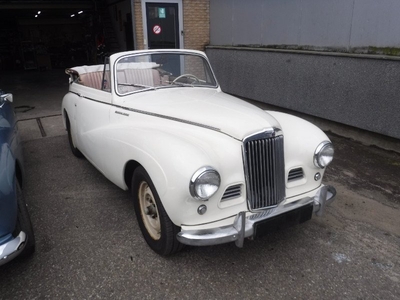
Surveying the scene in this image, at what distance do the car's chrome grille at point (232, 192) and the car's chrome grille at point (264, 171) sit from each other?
2.8 inches

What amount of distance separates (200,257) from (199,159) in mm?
960

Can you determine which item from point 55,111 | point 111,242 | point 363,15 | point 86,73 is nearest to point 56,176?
point 86,73

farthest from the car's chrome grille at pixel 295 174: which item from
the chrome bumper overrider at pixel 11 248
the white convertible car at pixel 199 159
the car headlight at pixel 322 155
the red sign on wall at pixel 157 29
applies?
the red sign on wall at pixel 157 29

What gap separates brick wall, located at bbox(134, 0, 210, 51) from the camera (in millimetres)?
9633

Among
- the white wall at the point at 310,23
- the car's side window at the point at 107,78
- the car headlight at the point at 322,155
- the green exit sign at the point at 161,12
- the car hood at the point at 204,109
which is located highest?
the green exit sign at the point at 161,12

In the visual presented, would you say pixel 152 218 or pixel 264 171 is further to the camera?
pixel 152 218

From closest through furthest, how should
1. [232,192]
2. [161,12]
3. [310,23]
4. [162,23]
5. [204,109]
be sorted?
[232,192]
[204,109]
[310,23]
[161,12]
[162,23]

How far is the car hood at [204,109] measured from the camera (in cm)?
270

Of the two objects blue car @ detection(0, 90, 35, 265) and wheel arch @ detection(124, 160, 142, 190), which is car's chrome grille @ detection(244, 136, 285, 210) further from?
blue car @ detection(0, 90, 35, 265)

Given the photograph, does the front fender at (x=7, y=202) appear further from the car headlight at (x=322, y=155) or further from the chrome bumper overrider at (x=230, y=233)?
the car headlight at (x=322, y=155)

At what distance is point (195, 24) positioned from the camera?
9.80 metres

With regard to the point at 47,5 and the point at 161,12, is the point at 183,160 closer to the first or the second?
the point at 161,12

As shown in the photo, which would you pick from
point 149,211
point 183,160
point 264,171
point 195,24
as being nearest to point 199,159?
point 183,160

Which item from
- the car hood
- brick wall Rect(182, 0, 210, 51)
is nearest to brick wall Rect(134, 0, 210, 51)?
brick wall Rect(182, 0, 210, 51)
